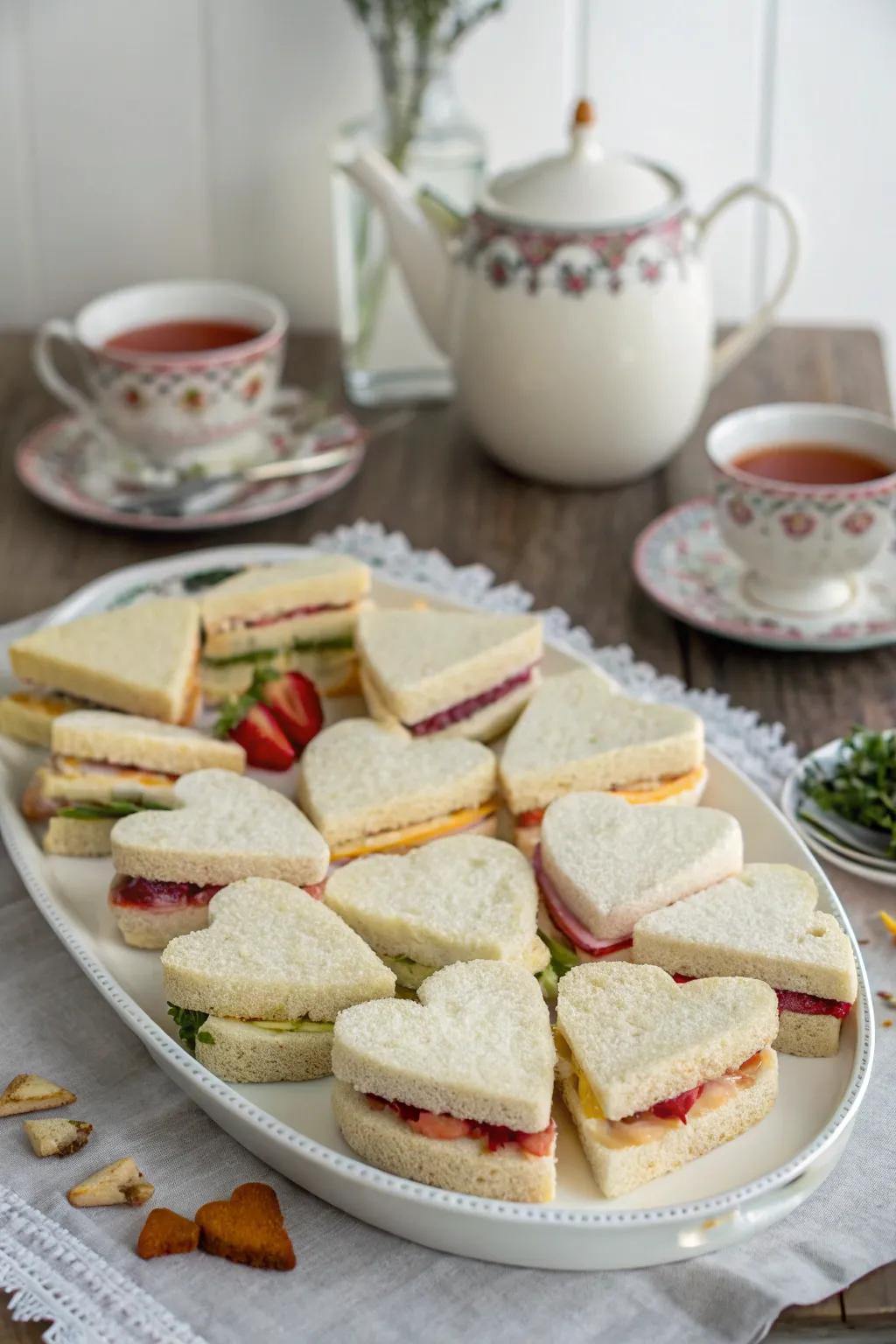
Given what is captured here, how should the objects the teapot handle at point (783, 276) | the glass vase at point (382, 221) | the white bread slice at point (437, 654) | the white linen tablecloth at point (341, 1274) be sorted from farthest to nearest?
the glass vase at point (382, 221), the teapot handle at point (783, 276), the white bread slice at point (437, 654), the white linen tablecloth at point (341, 1274)

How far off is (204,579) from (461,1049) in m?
1.00

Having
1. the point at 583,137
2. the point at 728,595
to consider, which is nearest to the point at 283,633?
the point at 728,595

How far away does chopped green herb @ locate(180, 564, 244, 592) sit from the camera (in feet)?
6.77

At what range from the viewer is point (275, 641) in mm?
1953

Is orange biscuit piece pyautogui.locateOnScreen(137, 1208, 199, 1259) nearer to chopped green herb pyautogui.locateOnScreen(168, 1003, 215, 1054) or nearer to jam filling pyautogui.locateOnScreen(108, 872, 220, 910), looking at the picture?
chopped green herb pyautogui.locateOnScreen(168, 1003, 215, 1054)

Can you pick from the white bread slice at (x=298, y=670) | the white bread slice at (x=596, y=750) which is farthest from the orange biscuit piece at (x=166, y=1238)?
the white bread slice at (x=298, y=670)

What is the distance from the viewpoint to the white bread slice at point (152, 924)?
150 centimetres

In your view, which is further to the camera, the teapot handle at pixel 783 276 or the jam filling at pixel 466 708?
the teapot handle at pixel 783 276

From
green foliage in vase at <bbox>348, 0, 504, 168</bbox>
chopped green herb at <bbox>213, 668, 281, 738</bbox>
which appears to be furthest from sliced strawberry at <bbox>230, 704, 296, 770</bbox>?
green foliage in vase at <bbox>348, 0, 504, 168</bbox>

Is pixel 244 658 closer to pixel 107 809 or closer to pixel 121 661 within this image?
pixel 121 661

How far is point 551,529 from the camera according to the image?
231cm

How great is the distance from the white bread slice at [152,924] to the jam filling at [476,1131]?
37 centimetres

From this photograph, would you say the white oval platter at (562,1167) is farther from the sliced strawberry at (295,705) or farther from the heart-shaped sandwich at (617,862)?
the sliced strawberry at (295,705)

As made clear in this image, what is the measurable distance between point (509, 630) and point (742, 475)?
0.37m
